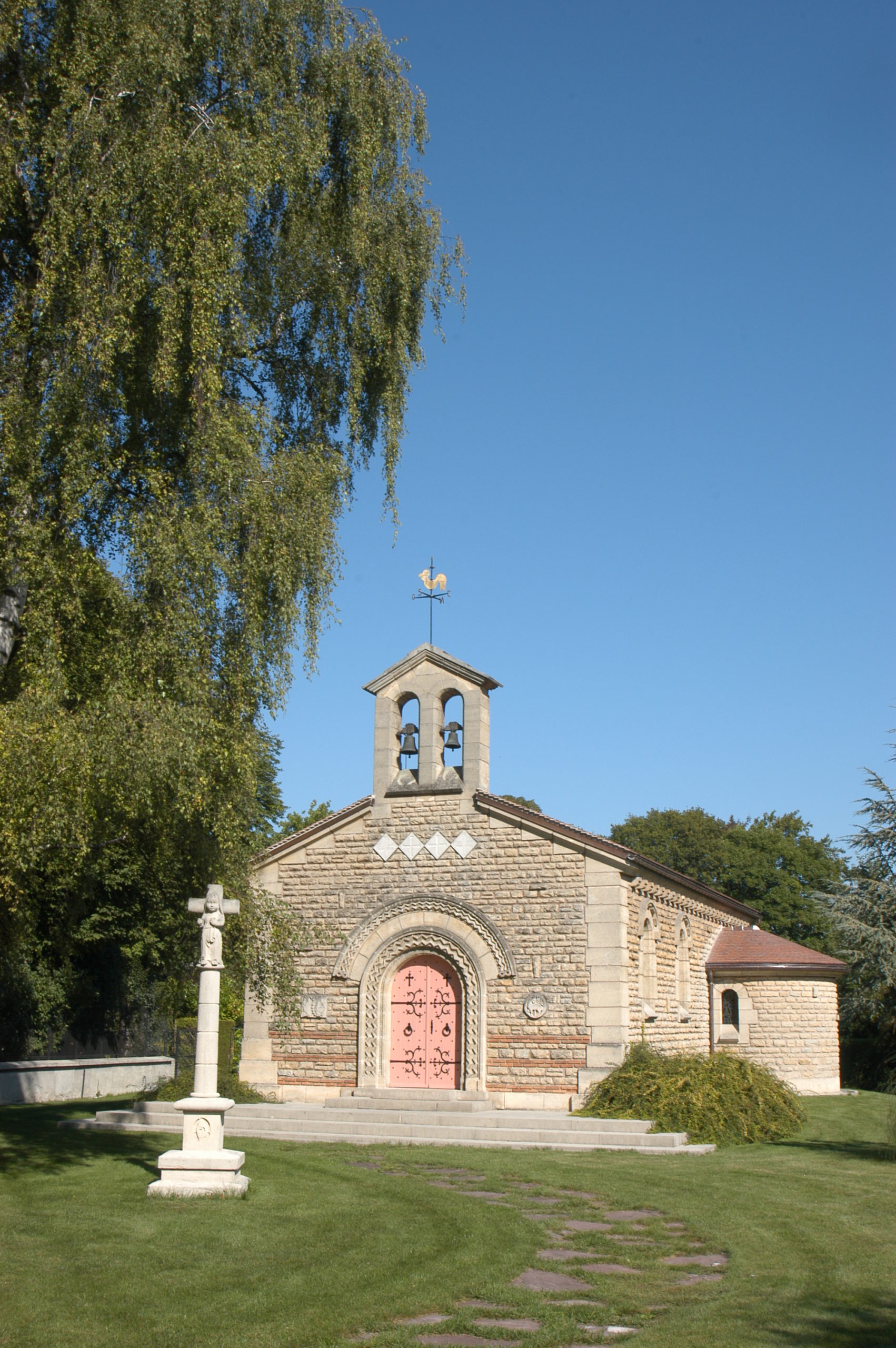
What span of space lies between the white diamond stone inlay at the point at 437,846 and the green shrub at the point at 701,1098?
4557mm

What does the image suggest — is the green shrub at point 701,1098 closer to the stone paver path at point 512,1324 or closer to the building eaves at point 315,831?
the building eaves at point 315,831

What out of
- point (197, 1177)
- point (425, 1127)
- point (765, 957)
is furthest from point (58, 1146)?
point (765, 957)

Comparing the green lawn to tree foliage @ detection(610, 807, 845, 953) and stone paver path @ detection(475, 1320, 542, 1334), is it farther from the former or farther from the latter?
tree foliage @ detection(610, 807, 845, 953)

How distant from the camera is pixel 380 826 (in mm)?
20766

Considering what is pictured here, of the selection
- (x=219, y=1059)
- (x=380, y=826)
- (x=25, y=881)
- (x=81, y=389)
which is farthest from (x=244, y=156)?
(x=219, y=1059)

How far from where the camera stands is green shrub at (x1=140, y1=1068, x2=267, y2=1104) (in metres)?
18.1

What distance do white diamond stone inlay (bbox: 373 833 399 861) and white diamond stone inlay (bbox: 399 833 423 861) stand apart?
129mm

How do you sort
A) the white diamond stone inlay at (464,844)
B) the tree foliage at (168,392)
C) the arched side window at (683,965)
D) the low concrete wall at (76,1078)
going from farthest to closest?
the arched side window at (683,965)
the low concrete wall at (76,1078)
the white diamond stone inlay at (464,844)
the tree foliage at (168,392)

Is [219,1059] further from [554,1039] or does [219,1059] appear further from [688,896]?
[688,896]

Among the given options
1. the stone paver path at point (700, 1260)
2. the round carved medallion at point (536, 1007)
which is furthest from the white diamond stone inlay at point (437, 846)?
the stone paver path at point (700, 1260)

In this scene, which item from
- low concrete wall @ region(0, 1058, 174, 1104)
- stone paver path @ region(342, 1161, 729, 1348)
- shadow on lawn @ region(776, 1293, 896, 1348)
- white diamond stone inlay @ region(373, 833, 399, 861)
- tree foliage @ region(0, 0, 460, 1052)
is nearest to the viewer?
shadow on lawn @ region(776, 1293, 896, 1348)

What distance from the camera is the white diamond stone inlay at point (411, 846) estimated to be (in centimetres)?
2039

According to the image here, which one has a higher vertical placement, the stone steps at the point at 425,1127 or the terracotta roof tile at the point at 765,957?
the terracotta roof tile at the point at 765,957

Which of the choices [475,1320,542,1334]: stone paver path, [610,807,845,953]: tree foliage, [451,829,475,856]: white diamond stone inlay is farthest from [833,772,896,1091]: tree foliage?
[610,807,845,953]: tree foliage
